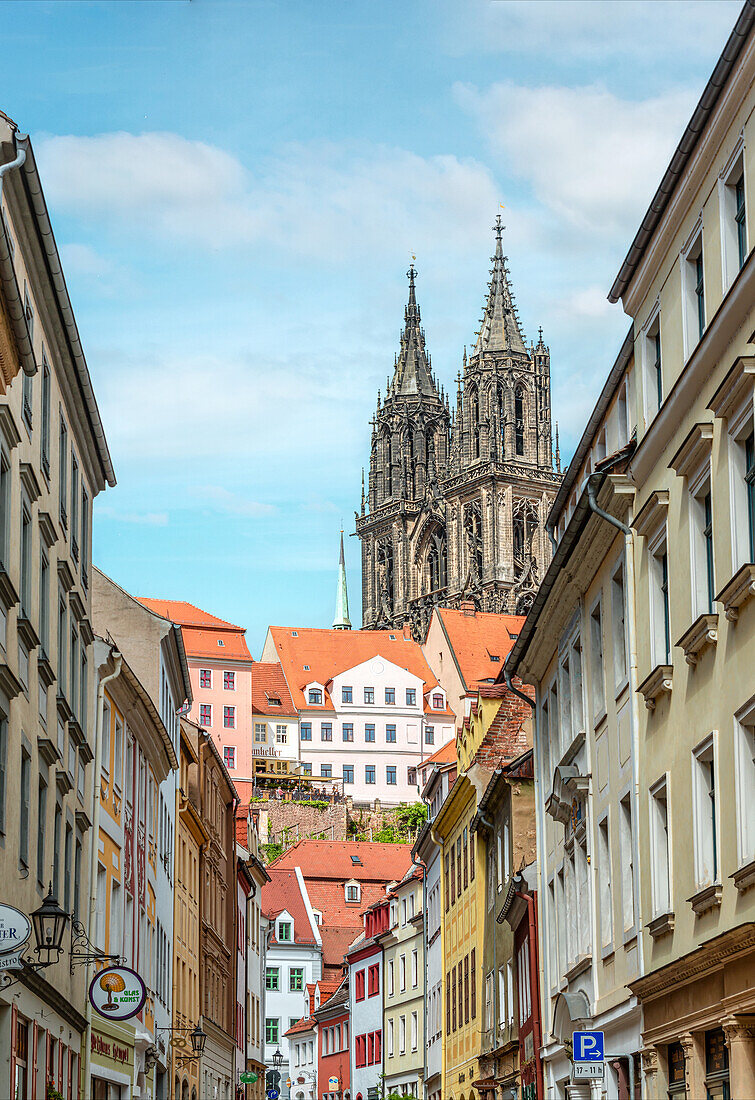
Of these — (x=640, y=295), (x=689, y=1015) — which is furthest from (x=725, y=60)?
(x=689, y=1015)

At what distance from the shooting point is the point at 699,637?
17531mm

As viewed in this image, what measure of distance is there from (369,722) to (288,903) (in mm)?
42981

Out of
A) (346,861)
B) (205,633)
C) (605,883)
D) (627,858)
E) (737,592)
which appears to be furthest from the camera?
(205,633)

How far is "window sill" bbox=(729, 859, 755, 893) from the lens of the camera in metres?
15.4

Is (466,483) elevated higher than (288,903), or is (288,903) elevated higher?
(466,483)

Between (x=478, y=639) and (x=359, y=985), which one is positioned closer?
(x=359, y=985)

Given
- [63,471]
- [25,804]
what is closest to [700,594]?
[25,804]

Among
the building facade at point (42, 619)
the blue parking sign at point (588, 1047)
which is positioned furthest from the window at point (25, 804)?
the blue parking sign at point (588, 1047)

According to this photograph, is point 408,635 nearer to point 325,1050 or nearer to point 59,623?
point 325,1050

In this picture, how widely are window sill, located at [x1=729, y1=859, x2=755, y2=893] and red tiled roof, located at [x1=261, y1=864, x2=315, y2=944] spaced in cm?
7519

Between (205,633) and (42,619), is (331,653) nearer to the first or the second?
(205,633)

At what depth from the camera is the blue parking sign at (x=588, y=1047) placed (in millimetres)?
20156

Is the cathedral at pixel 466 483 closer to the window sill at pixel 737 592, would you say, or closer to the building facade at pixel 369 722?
the building facade at pixel 369 722

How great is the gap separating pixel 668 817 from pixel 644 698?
1.74 m
